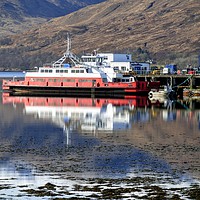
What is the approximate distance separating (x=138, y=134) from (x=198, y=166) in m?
13.7

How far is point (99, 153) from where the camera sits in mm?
37875

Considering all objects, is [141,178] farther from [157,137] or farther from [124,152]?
[157,137]

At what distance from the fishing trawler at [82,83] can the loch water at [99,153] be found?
925 inches

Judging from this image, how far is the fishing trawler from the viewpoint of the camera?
91.2m

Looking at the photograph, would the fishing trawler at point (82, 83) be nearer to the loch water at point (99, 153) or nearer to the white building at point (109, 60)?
the white building at point (109, 60)

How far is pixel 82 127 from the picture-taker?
5106 centimetres

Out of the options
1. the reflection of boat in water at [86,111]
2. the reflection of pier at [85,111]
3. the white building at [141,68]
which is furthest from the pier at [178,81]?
the reflection of boat in water at [86,111]

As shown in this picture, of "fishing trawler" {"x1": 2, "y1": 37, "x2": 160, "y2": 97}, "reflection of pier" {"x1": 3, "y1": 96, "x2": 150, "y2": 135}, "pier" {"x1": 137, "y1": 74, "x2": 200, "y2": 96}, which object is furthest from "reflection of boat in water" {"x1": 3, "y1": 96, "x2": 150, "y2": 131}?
"pier" {"x1": 137, "y1": 74, "x2": 200, "y2": 96}

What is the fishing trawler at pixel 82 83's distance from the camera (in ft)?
299

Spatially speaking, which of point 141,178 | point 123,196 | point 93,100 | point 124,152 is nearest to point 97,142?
point 124,152

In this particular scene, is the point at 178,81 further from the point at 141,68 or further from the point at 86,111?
the point at 86,111

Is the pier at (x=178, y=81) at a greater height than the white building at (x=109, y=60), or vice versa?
the white building at (x=109, y=60)

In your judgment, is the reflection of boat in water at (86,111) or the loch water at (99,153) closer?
the loch water at (99,153)

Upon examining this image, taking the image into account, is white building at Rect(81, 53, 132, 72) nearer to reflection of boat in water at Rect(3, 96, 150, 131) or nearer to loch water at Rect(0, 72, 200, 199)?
reflection of boat in water at Rect(3, 96, 150, 131)
